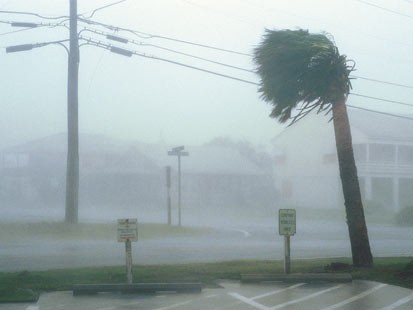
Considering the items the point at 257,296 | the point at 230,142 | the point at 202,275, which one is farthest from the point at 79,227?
the point at 230,142

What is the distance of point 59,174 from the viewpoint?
7250 cm

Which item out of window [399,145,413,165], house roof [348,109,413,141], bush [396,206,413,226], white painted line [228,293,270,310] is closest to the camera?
white painted line [228,293,270,310]

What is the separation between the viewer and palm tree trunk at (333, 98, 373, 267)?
722 inches

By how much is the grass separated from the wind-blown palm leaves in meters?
3.93

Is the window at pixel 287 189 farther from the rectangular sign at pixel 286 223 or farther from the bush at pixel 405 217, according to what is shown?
the rectangular sign at pixel 286 223

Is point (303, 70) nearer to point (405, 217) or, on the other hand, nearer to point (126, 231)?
point (126, 231)

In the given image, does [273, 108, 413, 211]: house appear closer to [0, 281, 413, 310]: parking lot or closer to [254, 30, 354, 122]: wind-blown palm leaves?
[254, 30, 354, 122]: wind-blown palm leaves

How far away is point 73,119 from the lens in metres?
33.2

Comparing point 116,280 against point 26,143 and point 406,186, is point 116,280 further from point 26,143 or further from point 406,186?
point 26,143

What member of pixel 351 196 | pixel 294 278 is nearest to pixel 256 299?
pixel 294 278

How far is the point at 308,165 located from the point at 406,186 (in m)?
7.09

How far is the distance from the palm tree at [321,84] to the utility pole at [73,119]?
15.7 m

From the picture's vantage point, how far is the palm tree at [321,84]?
18438mm

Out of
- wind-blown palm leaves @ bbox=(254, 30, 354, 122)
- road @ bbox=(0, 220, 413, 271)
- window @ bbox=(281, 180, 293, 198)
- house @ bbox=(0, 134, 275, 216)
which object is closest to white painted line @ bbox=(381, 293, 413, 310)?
wind-blown palm leaves @ bbox=(254, 30, 354, 122)
